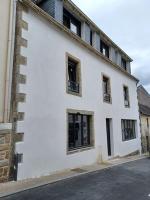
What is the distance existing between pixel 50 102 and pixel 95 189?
12.3ft

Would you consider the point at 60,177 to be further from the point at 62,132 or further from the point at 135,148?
the point at 135,148

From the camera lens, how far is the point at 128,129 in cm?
1692

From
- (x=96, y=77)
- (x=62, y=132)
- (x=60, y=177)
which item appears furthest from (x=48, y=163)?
(x=96, y=77)

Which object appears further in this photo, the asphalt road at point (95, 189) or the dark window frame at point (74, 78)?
the dark window frame at point (74, 78)

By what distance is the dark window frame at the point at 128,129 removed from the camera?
15.9m

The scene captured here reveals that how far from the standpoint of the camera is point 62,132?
9281mm

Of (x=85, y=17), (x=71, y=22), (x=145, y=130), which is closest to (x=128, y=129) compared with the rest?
(x=145, y=130)

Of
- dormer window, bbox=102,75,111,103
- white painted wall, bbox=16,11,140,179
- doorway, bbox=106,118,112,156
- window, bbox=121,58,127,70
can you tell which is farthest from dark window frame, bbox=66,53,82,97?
window, bbox=121,58,127,70

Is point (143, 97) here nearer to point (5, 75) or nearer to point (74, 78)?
point (74, 78)

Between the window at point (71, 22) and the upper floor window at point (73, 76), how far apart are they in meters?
1.98

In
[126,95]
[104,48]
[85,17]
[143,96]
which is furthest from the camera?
[143,96]

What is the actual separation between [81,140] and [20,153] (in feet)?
14.1

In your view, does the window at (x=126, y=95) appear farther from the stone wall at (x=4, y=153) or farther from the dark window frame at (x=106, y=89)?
the stone wall at (x=4, y=153)

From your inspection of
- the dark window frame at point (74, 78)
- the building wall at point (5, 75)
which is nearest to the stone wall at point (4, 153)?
the building wall at point (5, 75)
